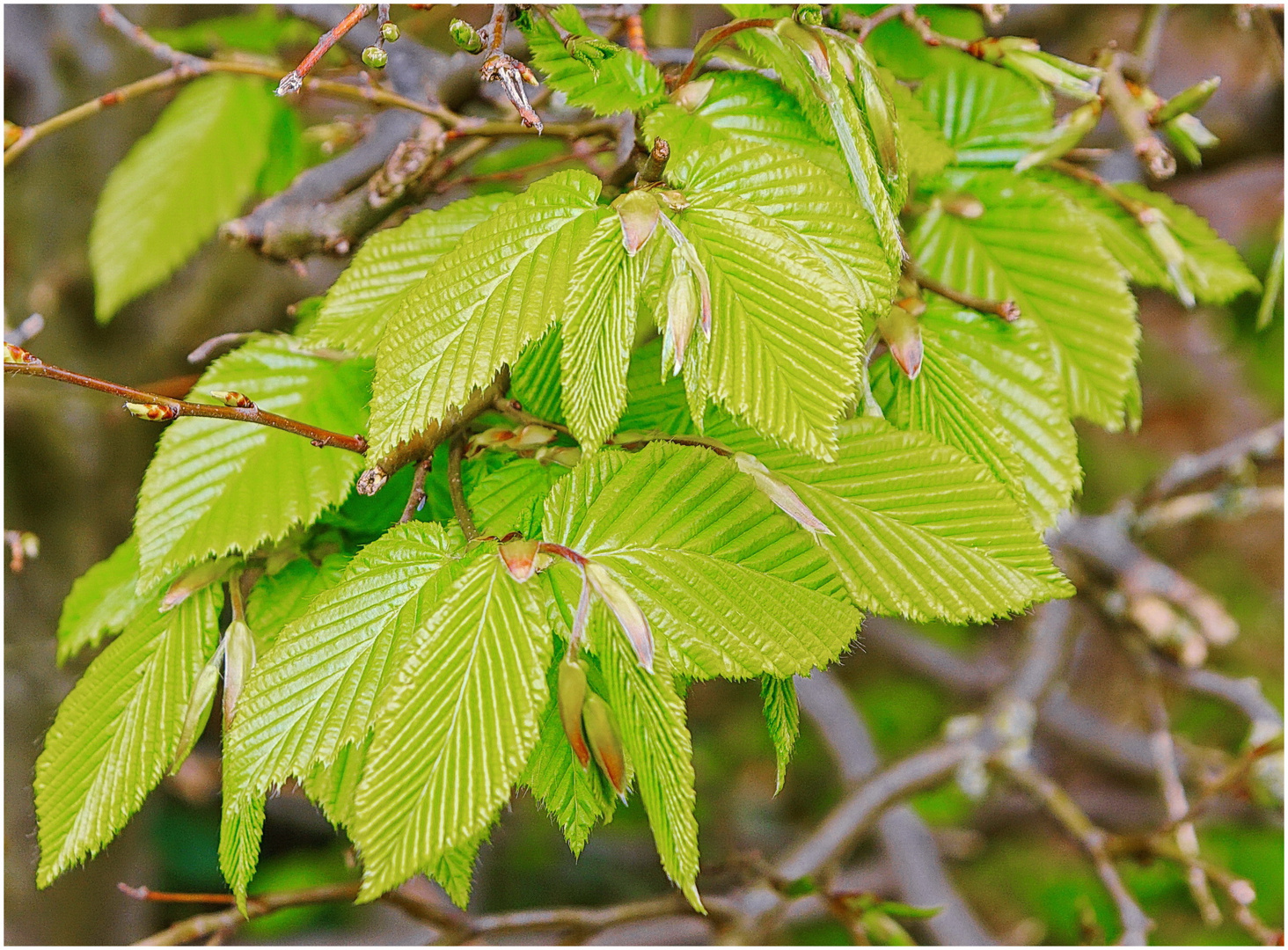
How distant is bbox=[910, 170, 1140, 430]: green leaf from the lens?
1.55 ft

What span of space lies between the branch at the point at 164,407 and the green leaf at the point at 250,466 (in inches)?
0.9

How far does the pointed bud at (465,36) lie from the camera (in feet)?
1.12

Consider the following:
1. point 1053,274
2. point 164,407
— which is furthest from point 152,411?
point 1053,274

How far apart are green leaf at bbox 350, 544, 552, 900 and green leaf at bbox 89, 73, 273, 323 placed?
28.5 inches

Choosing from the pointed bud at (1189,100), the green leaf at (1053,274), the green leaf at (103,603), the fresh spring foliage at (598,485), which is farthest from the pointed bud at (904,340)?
the green leaf at (103,603)

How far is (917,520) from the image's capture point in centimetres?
37

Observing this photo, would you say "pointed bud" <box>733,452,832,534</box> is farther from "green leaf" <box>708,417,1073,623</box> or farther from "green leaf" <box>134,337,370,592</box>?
"green leaf" <box>134,337,370,592</box>

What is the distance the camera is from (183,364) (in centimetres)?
114

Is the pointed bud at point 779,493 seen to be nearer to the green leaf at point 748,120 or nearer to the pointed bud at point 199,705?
the green leaf at point 748,120

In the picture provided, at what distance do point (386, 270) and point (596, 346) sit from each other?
6.0 inches

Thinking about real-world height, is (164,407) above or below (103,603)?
above

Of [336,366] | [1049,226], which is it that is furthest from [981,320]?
[336,366]

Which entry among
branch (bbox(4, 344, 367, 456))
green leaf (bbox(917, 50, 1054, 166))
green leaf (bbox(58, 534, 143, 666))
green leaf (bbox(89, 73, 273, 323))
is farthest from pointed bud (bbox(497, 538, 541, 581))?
green leaf (bbox(89, 73, 273, 323))

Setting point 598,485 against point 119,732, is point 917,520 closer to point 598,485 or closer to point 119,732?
point 598,485
